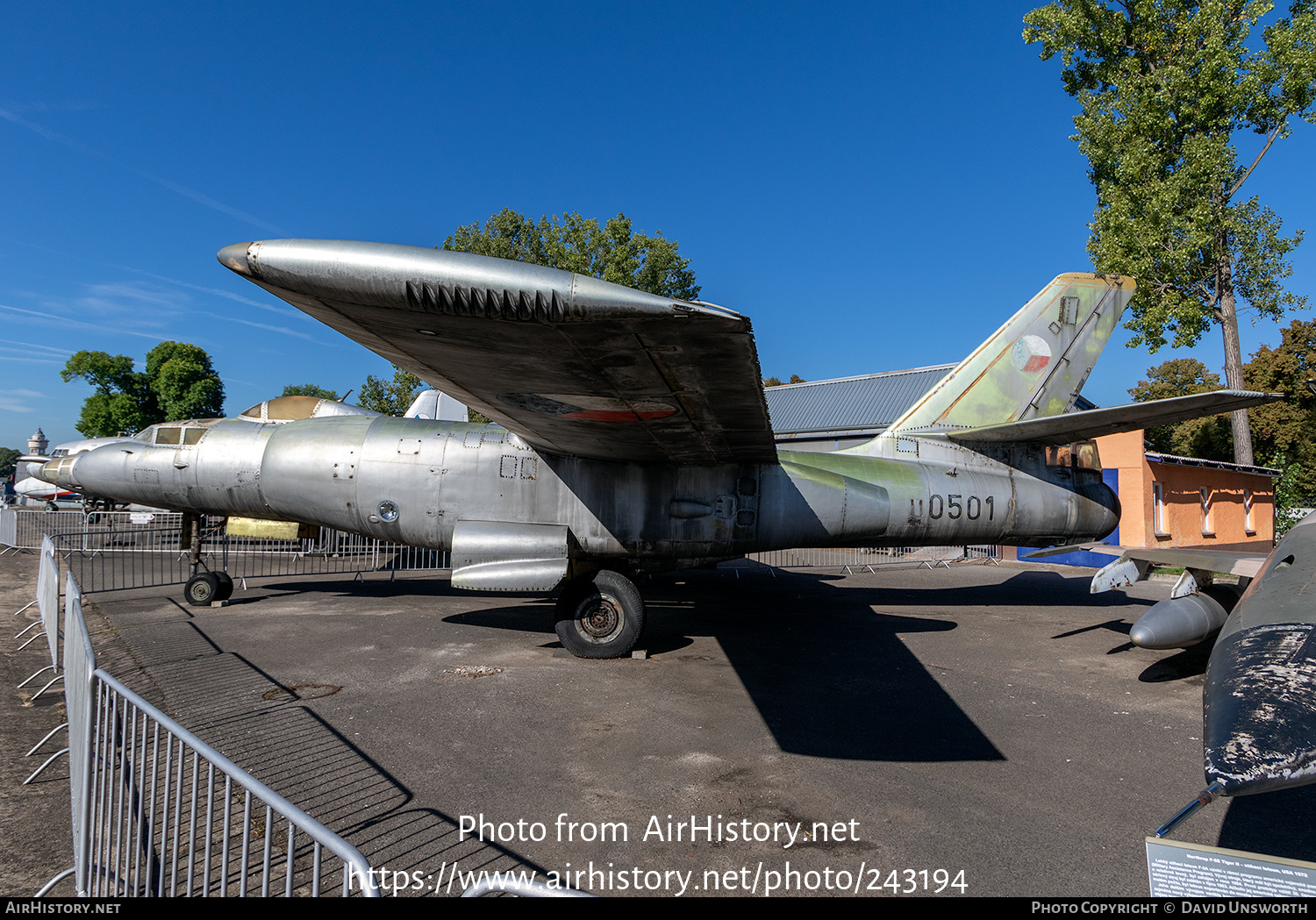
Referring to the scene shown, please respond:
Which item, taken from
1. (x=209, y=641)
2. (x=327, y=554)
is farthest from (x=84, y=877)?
(x=327, y=554)

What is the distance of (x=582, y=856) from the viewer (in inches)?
141

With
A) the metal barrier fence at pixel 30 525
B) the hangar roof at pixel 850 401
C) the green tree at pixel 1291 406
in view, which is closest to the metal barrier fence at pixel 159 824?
the metal barrier fence at pixel 30 525

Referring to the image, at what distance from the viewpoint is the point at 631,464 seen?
8.45 m

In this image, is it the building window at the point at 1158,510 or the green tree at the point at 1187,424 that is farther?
the green tree at the point at 1187,424

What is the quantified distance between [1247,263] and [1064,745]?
67.9 feet

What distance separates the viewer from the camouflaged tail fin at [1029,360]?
10.2 meters

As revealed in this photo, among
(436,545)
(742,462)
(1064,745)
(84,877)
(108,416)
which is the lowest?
(1064,745)

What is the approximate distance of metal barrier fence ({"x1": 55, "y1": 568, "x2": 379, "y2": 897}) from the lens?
2.45 metres

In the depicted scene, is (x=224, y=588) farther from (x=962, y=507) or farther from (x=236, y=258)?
(x=962, y=507)

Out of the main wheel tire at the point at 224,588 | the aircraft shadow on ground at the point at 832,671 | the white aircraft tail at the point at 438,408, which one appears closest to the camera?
the aircraft shadow on ground at the point at 832,671

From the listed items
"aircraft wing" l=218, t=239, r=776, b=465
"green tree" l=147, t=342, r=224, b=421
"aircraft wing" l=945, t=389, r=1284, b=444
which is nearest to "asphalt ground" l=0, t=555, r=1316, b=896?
"aircraft wing" l=218, t=239, r=776, b=465

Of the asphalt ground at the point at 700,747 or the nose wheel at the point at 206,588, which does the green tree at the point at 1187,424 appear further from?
the nose wheel at the point at 206,588

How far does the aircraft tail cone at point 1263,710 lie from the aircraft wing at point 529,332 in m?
2.87

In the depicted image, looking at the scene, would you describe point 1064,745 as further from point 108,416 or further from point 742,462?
point 108,416
